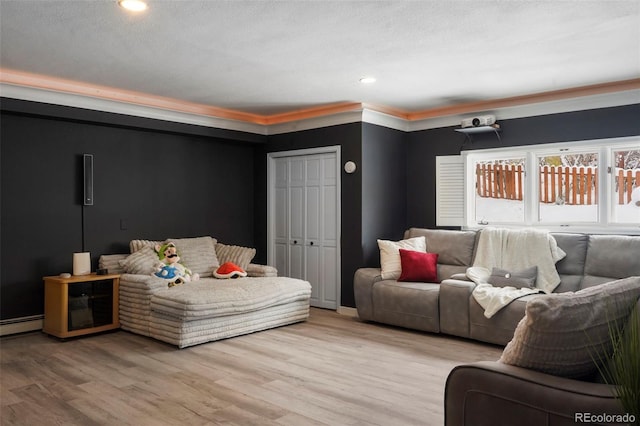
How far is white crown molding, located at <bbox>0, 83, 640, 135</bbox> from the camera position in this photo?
4686mm

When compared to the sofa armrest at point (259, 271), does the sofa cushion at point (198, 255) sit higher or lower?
higher

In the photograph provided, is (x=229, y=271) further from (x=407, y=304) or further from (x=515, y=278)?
(x=515, y=278)

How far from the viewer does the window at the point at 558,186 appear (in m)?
A: 4.86

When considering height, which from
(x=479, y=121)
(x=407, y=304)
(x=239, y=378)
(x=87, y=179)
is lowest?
(x=239, y=378)

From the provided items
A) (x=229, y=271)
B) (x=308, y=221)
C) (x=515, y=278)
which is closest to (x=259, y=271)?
(x=229, y=271)

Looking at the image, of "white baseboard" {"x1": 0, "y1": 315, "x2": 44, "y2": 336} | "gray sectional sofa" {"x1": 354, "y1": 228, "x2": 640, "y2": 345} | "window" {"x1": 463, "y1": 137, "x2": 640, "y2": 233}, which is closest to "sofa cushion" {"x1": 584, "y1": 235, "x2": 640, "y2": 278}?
"gray sectional sofa" {"x1": 354, "y1": 228, "x2": 640, "y2": 345}

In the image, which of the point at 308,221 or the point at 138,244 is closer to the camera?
the point at 138,244

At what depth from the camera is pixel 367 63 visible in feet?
13.4

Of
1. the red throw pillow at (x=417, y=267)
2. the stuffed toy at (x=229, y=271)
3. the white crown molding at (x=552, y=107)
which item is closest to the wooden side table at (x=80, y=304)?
the stuffed toy at (x=229, y=271)

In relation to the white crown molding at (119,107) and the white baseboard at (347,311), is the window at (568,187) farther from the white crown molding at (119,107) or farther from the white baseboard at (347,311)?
the white crown molding at (119,107)

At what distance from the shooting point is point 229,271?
5434 millimetres

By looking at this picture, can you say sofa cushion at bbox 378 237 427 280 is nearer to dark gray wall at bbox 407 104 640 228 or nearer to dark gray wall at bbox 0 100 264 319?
dark gray wall at bbox 407 104 640 228

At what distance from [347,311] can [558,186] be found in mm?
2653

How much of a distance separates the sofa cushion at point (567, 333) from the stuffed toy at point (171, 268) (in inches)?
150
